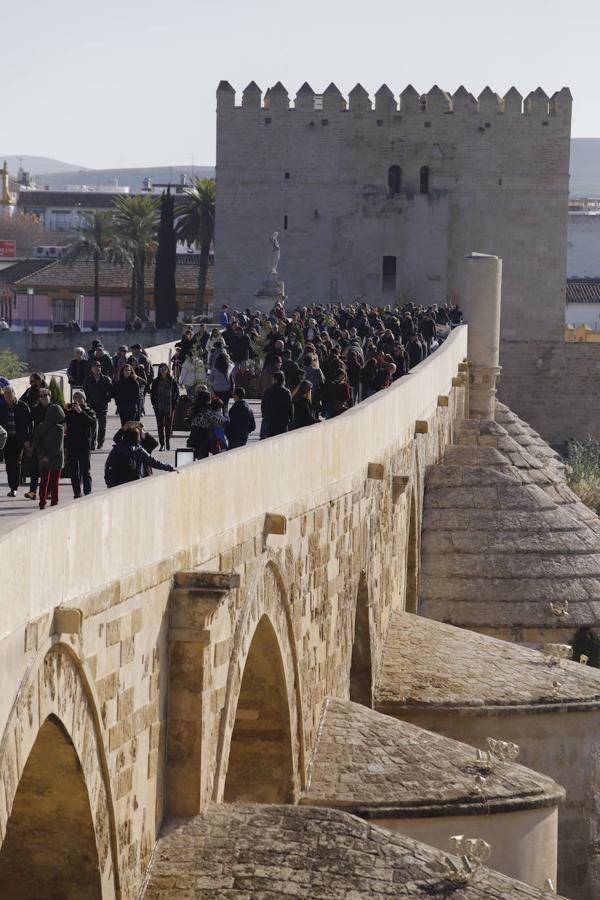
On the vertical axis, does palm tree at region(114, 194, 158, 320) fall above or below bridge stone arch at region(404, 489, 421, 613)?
above

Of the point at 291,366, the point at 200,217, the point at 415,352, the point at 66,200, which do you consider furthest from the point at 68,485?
the point at 66,200

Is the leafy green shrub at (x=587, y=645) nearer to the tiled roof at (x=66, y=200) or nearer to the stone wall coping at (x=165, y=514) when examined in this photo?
the stone wall coping at (x=165, y=514)

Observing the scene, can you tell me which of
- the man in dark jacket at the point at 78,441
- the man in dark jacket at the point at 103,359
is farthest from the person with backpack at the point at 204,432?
the man in dark jacket at the point at 103,359

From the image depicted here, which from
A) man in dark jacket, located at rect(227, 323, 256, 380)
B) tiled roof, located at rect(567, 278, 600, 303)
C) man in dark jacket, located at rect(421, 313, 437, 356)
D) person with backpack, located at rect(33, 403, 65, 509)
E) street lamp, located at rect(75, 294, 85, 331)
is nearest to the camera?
person with backpack, located at rect(33, 403, 65, 509)

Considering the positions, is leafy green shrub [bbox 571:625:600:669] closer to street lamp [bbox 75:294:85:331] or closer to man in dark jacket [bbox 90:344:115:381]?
man in dark jacket [bbox 90:344:115:381]

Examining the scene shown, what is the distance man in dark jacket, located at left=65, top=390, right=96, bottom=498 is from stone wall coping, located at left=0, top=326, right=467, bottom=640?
193cm

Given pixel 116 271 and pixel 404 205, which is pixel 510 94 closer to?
pixel 404 205

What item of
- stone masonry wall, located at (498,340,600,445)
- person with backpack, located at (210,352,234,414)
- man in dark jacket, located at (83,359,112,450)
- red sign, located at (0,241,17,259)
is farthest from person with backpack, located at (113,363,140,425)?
red sign, located at (0,241,17,259)

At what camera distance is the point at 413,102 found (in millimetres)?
52344

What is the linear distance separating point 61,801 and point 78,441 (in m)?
6.32

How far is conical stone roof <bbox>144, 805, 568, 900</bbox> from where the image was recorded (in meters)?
8.91

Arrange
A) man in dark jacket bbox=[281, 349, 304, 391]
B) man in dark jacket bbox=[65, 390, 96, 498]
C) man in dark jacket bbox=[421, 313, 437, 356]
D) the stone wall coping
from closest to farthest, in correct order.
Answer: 1. the stone wall coping
2. man in dark jacket bbox=[65, 390, 96, 498]
3. man in dark jacket bbox=[281, 349, 304, 391]
4. man in dark jacket bbox=[421, 313, 437, 356]

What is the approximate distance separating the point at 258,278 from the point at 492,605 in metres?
31.2

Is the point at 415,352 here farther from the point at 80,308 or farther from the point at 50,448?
the point at 80,308
